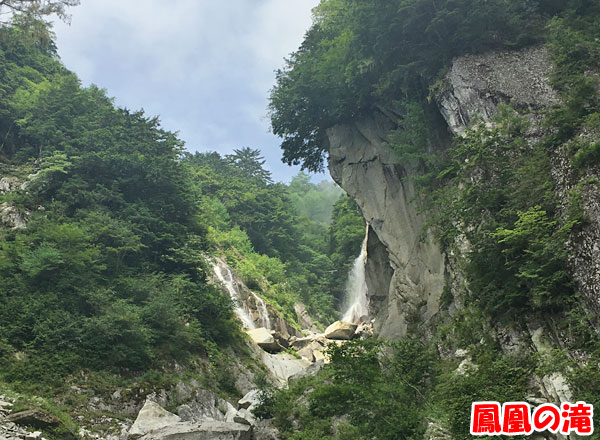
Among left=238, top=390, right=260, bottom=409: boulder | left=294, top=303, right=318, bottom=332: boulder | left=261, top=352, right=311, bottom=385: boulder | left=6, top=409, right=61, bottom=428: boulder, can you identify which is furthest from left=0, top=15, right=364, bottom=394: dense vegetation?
left=238, top=390, right=260, bottom=409: boulder

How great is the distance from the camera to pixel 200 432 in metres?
9.74

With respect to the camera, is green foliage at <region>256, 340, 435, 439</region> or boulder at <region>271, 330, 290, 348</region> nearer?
green foliage at <region>256, 340, 435, 439</region>

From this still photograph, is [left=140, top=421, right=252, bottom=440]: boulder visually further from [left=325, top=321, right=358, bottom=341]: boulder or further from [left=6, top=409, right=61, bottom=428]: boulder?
[left=325, top=321, right=358, bottom=341]: boulder

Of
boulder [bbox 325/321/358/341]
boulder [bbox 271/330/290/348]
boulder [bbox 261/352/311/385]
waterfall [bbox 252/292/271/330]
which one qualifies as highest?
waterfall [bbox 252/292/271/330]

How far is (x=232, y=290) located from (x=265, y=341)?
178 inches

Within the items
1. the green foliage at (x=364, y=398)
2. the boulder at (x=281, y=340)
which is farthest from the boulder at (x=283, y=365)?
the green foliage at (x=364, y=398)

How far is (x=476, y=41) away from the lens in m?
15.2

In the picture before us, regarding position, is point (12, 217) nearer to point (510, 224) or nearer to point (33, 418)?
point (33, 418)

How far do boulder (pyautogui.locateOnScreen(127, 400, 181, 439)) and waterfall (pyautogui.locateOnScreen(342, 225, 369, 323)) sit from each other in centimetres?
1981

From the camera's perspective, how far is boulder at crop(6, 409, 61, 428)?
9474mm

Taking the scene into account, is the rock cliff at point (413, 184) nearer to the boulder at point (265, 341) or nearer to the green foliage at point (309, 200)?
the boulder at point (265, 341)

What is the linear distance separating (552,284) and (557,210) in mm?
1670

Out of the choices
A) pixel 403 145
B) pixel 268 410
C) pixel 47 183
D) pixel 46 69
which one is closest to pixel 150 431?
pixel 268 410

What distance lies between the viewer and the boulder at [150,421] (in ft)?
33.9
